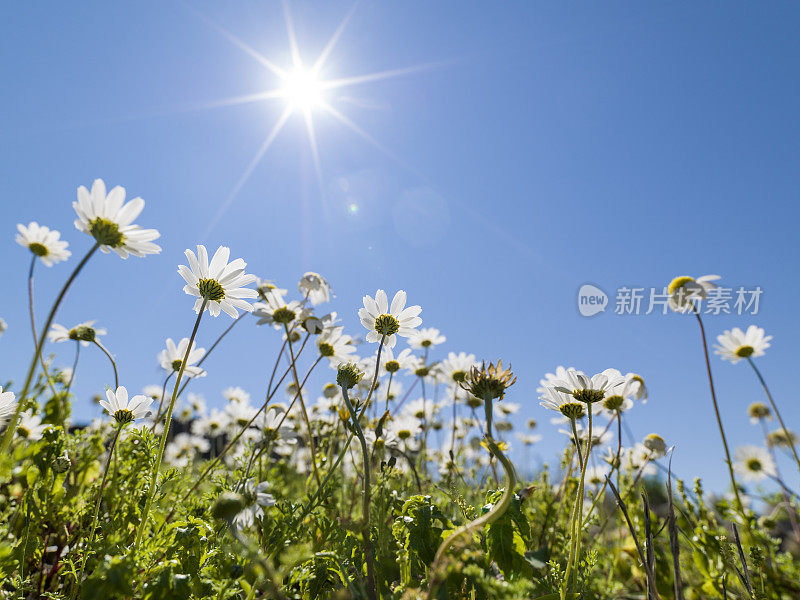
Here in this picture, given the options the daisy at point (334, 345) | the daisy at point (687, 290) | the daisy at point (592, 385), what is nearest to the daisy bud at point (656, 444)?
the daisy at point (687, 290)

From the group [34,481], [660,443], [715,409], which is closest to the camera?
[34,481]

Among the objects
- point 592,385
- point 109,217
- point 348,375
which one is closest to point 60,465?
point 109,217

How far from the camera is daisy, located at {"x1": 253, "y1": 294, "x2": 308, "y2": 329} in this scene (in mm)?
2506

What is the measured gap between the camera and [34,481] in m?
1.52

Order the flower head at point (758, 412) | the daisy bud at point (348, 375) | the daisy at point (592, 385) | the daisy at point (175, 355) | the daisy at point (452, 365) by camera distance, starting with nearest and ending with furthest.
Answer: the daisy bud at point (348, 375) → the daisy at point (592, 385) → the daisy at point (175, 355) → the daisy at point (452, 365) → the flower head at point (758, 412)

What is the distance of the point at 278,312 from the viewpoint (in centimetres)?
253

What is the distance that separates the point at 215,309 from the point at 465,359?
223cm

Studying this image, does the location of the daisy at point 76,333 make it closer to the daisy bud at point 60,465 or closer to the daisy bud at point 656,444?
the daisy bud at point 60,465

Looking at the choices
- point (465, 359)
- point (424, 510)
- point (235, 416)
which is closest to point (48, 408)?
point (235, 416)

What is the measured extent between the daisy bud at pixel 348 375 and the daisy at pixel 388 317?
330 mm

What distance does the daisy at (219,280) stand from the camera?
1726 millimetres

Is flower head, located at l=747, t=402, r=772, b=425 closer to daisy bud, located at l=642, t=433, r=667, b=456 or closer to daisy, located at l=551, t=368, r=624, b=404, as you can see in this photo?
daisy bud, located at l=642, t=433, r=667, b=456

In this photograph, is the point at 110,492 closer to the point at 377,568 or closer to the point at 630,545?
the point at 377,568

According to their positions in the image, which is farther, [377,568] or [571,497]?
[571,497]
